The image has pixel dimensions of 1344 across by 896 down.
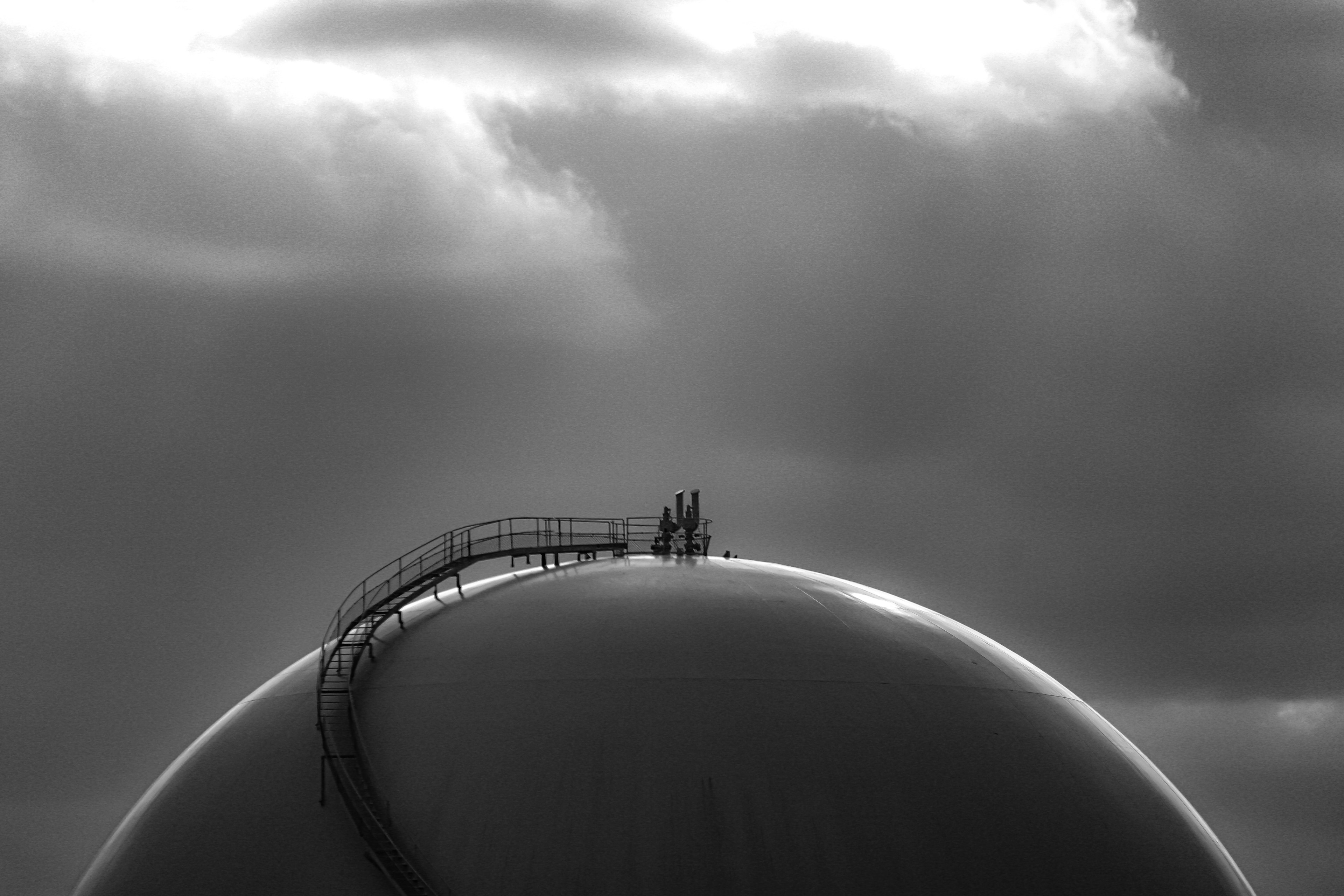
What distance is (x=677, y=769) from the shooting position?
32.9 meters

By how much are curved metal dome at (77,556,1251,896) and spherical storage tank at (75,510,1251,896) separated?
0.20 feet

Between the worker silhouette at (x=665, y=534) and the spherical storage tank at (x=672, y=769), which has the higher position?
the worker silhouette at (x=665, y=534)

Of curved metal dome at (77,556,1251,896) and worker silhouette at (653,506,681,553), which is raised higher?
worker silhouette at (653,506,681,553)

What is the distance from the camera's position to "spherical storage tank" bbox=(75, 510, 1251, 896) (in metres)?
32.1

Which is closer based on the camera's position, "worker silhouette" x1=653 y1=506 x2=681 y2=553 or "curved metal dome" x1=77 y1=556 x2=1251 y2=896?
"curved metal dome" x1=77 y1=556 x2=1251 y2=896

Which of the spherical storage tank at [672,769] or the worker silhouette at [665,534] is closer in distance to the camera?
the spherical storage tank at [672,769]

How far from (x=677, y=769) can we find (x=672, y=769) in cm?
11

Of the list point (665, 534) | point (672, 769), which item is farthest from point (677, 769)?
point (665, 534)

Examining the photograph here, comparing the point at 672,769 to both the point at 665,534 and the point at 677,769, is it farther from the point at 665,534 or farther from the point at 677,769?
the point at 665,534

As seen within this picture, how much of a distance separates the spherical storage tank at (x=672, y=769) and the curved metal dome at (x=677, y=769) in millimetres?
60

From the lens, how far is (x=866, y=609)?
40562 mm

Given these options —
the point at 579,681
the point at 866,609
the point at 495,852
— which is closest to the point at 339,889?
A: the point at 495,852

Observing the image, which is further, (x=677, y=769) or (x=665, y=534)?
(x=665, y=534)

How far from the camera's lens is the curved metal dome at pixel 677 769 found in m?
32.1
